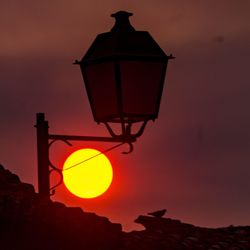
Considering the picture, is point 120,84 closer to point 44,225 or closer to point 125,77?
point 125,77

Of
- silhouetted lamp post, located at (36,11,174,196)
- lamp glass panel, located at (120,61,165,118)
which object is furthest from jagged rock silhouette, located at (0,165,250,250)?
lamp glass panel, located at (120,61,165,118)

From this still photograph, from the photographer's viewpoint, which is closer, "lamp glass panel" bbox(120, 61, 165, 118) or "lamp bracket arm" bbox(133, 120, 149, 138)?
"lamp glass panel" bbox(120, 61, 165, 118)

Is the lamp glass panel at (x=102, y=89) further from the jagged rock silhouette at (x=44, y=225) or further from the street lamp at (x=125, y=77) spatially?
the jagged rock silhouette at (x=44, y=225)

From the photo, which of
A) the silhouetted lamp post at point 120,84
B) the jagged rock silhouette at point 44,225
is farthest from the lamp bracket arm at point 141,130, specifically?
the jagged rock silhouette at point 44,225

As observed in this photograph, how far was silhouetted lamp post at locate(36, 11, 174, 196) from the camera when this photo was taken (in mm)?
9508

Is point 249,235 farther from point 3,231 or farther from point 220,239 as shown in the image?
point 3,231

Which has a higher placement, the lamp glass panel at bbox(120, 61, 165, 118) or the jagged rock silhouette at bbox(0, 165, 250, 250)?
the lamp glass panel at bbox(120, 61, 165, 118)

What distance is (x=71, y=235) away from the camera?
388 inches

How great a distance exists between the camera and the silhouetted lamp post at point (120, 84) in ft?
31.2

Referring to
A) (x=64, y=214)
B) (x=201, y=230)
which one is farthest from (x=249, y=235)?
(x=64, y=214)

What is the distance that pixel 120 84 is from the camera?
375 inches

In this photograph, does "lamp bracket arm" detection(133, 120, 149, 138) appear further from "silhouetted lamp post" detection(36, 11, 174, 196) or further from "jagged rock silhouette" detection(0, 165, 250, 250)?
"jagged rock silhouette" detection(0, 165, 250, 250)

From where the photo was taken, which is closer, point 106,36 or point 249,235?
point 106,36

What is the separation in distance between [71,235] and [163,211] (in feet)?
16.4
